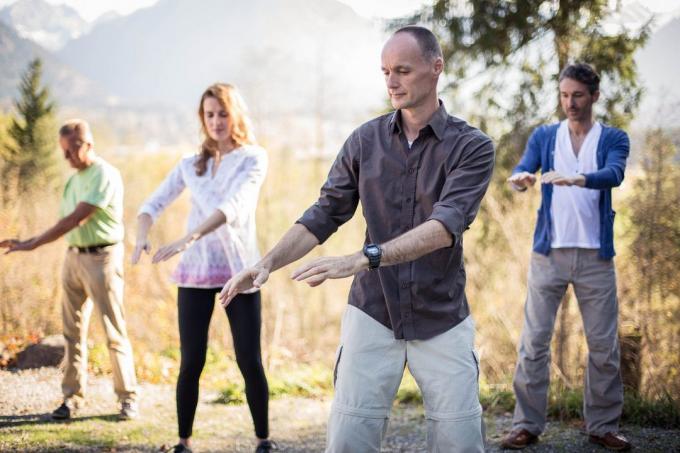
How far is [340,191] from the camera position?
259cm

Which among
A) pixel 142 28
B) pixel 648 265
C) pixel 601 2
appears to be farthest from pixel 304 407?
pixel 142 28

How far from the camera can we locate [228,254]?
383 cm

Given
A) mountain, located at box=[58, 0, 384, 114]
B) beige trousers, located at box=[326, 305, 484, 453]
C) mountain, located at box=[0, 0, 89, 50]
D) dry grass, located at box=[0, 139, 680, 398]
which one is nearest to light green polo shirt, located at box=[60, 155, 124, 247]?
mountain, located at box=[58, 0, 384, 114]

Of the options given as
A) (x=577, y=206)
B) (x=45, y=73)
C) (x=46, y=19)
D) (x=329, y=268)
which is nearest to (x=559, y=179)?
(x=577, y=206)

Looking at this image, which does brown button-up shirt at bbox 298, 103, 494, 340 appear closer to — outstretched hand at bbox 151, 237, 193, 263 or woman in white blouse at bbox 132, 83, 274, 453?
outstretched hand at bbox 151, 237, 193, 263

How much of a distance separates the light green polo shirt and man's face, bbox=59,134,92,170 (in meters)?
0.07

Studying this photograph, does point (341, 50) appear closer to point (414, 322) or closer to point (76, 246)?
point (76, 246)

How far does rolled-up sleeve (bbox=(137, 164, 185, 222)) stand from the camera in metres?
3.96

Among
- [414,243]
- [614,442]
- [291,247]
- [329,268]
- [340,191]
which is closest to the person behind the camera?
[329,268]

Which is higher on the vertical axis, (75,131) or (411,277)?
(75,131)

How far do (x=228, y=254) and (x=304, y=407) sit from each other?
252 cm

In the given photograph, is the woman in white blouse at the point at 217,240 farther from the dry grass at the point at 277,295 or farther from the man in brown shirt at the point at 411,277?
the dry grass at the point at 277,295

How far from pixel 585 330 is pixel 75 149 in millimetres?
3533

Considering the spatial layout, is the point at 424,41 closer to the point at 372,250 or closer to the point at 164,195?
the point at 372,250
